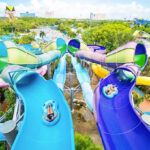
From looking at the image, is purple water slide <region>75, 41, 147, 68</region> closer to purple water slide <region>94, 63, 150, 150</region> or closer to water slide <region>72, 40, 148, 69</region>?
water slide <region>72, 40, 148, 69</region>

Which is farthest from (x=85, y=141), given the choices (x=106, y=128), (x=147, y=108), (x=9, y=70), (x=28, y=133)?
(x=147, y=108)

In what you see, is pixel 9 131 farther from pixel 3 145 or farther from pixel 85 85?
pixel 85 85

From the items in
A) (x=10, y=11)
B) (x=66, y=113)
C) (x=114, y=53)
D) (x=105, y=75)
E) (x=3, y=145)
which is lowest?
(x=3, y=145)

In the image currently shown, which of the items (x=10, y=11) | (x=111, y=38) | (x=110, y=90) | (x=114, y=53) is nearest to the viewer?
(x=110, y=90)

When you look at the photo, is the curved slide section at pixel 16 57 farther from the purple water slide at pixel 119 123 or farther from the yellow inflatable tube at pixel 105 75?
the yellow inflatable tube at pixel 105 75

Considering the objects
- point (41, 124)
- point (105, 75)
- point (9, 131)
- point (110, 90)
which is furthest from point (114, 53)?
point (9, 131)

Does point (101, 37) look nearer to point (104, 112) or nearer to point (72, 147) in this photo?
point (104, 112)

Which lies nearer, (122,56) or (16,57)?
(16,57)
